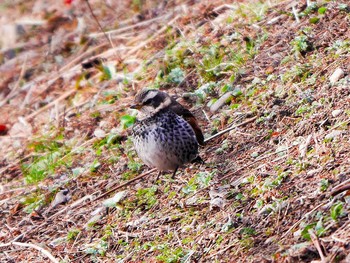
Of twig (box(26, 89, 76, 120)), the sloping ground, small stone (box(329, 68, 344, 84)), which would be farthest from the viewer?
twig (box(26, 89, 76, 120))

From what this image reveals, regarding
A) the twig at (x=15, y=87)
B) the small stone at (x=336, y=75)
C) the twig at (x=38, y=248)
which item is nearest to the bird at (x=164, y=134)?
the twig at (x=38, y=248)

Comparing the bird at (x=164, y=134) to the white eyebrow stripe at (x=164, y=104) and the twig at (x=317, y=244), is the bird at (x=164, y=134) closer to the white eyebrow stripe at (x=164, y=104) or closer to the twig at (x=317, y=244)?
the white eyebrow stripe at (x=164, y=104)

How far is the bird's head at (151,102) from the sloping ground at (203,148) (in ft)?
1.83

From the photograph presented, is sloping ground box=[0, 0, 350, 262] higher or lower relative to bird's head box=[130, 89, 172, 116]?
lower

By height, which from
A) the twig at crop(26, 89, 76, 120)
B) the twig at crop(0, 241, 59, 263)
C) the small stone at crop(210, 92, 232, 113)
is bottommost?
the twig at crop(0, 241, 59, 263)

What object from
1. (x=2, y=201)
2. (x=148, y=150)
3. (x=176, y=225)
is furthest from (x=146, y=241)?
(x=2, y=201)

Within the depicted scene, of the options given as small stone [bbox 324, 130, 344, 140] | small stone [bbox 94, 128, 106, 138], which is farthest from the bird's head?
small stone [bbox 324, 130, 344, 140]

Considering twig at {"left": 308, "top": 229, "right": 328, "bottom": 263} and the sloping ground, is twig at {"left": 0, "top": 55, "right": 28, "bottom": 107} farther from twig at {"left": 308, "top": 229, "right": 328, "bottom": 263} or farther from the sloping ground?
twig at {"left": 308, "top": 229, "right": 328, "bottom": 263}

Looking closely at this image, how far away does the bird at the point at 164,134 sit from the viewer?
5.62 meters

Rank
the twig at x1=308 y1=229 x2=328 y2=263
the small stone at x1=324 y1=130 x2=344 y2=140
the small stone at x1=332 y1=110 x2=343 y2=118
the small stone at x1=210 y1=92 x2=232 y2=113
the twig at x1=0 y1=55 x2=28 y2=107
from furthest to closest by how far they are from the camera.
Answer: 1. the twig at x1=0 y1=55 x2=28 y2=107
2. the small stone at x1=210 y1=92 x2=232 y2=113
3. the small stone at x1=332 y1=110 x2=343 y2=118
4. the small stone at x1=324 y1=130 x2=344 y2=140
5. the twig at x1=308 y1=229 x2=328 y2=263

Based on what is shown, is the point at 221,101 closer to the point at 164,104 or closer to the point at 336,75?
the point at 164,104

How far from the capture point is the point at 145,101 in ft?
19.3

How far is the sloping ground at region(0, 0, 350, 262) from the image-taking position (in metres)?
4.57

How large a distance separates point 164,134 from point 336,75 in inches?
57.1
